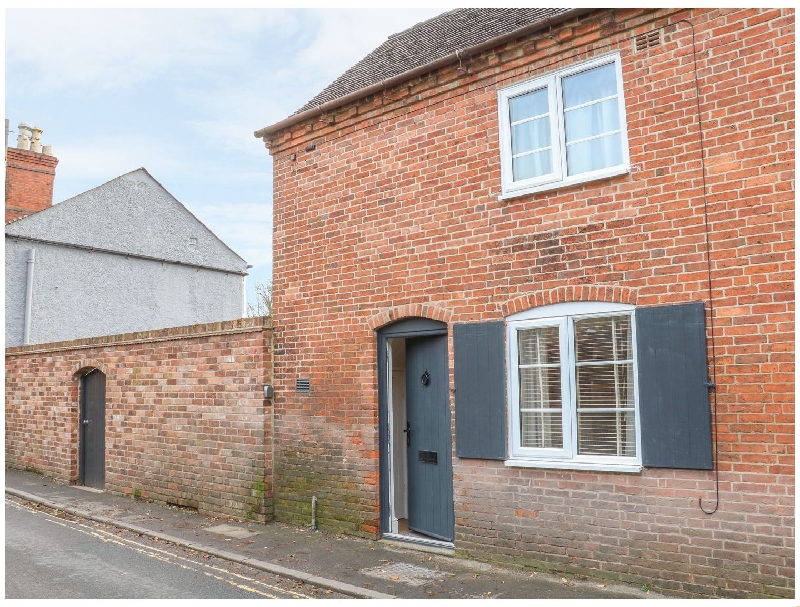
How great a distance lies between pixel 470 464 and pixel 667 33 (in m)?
4.77

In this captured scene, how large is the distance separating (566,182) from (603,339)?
1627 millimetres

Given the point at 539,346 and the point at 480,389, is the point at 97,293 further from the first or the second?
the point at 539,346

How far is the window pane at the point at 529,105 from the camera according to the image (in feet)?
24.7

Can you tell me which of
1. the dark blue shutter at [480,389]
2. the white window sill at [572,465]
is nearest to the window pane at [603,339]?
the dark blue shutter at [480,389]

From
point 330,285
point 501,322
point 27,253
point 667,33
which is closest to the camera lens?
point 667,33

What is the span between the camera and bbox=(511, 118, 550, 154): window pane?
296 inches

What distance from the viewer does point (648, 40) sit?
6.79m

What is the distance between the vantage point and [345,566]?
24.7ft

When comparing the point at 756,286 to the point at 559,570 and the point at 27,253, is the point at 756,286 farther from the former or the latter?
the point at 27,253

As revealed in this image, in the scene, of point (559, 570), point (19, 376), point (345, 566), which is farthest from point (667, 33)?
point (19, 376)

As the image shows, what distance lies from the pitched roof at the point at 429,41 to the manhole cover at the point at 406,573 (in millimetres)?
5656

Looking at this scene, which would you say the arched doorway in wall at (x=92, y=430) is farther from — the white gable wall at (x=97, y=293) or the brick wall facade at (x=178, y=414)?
the white gable wall at (x=97, y=293)

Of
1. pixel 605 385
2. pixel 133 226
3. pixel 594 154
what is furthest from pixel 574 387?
pixel 133 226

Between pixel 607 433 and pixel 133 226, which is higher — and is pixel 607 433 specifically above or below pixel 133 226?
below
